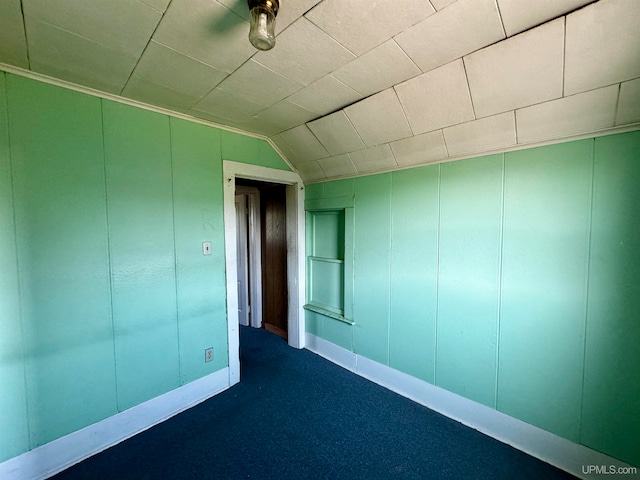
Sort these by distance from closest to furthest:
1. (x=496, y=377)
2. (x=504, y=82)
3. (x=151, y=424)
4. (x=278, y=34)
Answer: (x=278, y=34)
(x=504, y=82)
(x=496, y=377)
(x=151, y=424)

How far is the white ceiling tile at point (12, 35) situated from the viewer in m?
1.07

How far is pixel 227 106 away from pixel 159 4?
0.90 metres

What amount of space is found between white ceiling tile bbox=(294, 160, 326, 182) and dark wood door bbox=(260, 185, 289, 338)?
580 mm

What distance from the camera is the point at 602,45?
1.14 m

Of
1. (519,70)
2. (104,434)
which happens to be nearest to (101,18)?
(519,70)

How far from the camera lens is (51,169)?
5.15ft

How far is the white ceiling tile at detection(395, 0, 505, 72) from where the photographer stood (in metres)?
1.08

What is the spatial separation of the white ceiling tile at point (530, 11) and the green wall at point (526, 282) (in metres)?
0.74

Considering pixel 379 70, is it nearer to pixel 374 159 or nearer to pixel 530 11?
pixel 530 11

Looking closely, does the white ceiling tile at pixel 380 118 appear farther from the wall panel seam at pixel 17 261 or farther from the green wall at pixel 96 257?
the wall panel seam at pixel 17 261

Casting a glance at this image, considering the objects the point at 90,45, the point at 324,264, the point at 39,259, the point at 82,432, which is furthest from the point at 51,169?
the point at 324,264

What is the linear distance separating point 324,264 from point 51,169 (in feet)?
7.72

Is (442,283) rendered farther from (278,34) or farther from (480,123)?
(278,34)

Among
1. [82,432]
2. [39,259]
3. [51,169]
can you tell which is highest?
[51,169]
